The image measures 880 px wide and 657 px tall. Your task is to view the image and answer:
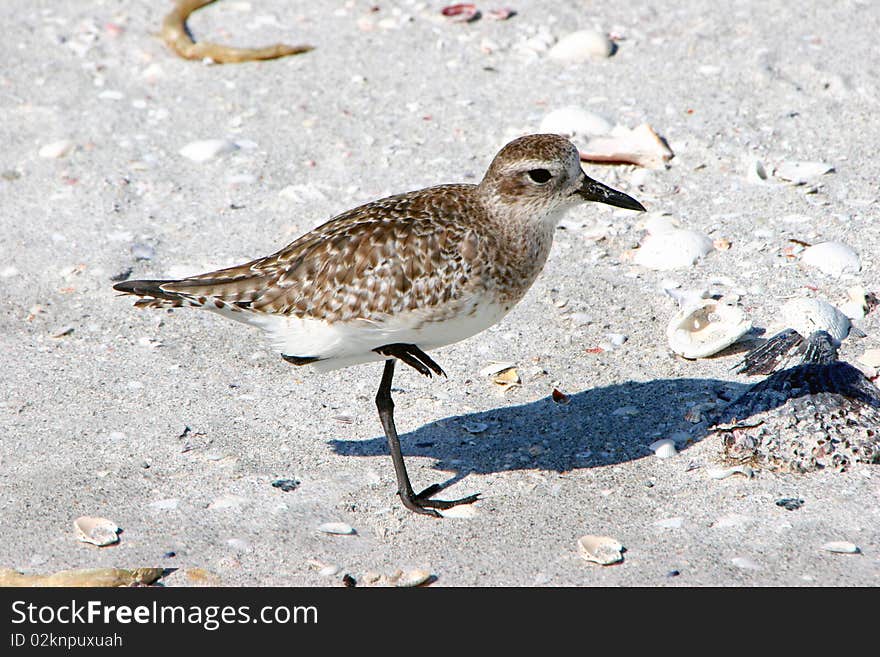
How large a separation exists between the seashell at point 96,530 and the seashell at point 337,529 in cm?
87

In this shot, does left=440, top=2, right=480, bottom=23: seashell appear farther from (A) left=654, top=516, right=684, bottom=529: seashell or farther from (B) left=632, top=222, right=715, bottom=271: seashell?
(A) left=654, top=516, right=684, bottom=529: seashell

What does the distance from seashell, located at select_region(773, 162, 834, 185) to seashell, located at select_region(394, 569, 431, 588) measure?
13.2 ft

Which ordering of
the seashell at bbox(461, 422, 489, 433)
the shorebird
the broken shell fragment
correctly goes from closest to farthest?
the broken shell fragment, the shorebird, the seashell at bbox(461, 422, 489, 433)

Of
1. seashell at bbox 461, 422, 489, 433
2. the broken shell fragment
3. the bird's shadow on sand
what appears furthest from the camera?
seashell at bbox 461, 422, 489, 433

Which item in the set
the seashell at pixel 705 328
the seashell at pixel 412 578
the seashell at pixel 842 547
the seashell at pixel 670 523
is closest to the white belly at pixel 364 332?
the seashell at pixel 412 578

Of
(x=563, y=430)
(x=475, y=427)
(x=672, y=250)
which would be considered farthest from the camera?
(x=672, y=250)

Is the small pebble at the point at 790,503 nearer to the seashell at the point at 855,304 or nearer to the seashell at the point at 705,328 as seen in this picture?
the seashell at the point at 705,328

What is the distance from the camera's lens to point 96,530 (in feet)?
16.1

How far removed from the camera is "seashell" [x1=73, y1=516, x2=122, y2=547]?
4867 mm

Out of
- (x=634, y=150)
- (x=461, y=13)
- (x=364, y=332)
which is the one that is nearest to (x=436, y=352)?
(x=364, y=332)

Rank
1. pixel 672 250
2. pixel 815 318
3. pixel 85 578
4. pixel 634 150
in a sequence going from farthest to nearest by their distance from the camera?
pixel 634 150
pixel 672 250
pixel 815 318
pixel 85 578

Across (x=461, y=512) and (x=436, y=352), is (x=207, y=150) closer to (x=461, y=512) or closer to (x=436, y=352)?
(x=436, y=352)

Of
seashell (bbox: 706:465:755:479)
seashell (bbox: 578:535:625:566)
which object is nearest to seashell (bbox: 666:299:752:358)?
seashell (bbox: 706:465:755:479)

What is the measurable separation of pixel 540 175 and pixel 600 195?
328 mm
